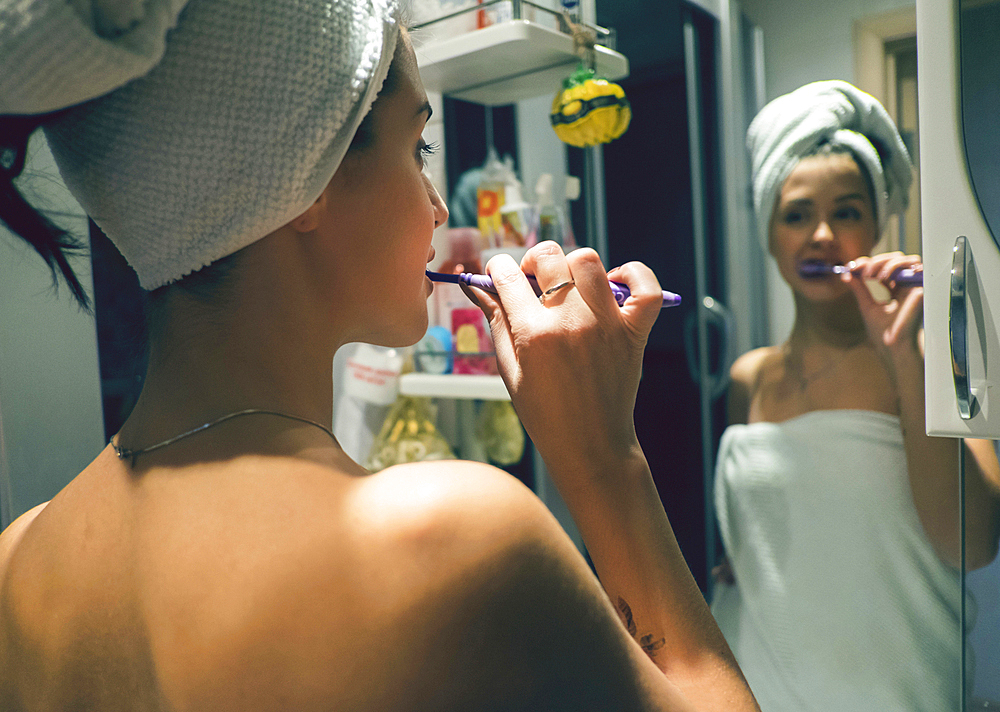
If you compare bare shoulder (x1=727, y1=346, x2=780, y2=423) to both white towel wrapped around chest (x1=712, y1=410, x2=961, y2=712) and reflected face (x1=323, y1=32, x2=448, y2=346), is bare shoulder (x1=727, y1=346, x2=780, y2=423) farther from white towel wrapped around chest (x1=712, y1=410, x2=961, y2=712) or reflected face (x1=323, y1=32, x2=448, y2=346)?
reflected face (x1=323, y1=32, x2=448, y2=346)

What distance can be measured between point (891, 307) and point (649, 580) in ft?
1.68

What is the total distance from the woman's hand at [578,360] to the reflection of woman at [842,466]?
0.39 meters

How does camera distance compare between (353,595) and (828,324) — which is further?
(828,324)

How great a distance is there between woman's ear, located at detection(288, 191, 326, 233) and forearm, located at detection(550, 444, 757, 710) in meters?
0.28

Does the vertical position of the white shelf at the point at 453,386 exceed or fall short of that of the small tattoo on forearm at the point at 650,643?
it exceeds it

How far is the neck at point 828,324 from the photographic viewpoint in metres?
0.84

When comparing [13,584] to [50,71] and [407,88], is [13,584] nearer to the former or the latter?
[50,71]

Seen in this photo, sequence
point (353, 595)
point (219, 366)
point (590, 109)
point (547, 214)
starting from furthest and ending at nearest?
point (547, 214) < point (590, 109) < point (219, 366) < point (353, 595)

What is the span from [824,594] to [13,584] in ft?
2.96

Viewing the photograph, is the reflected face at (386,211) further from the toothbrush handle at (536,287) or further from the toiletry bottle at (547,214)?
the toiletry bottle at (547,214)

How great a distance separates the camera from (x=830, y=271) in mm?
847

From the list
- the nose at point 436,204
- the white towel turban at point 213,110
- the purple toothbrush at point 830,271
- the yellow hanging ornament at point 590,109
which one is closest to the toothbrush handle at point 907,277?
A: the purple toothbrush at point 830,271

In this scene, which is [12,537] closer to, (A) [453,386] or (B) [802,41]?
(A) [453,386]

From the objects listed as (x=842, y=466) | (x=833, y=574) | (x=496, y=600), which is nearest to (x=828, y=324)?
(x=842, y=466)
